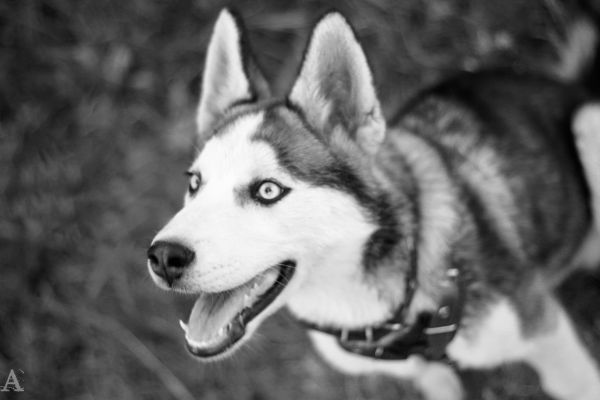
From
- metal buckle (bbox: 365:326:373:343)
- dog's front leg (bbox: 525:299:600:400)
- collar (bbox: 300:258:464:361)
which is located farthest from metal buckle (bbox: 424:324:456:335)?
dog's front leg (bbox: 525:299:600:400)

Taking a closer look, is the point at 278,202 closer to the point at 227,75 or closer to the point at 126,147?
the point at 227,75

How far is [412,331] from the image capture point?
202cm

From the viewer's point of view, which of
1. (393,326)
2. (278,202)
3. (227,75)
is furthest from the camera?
(227,75)

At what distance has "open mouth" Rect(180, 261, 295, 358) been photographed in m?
1.80

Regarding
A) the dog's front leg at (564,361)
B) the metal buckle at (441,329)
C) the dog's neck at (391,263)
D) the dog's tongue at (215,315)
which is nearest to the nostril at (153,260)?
the dog's tongue at (215,315)

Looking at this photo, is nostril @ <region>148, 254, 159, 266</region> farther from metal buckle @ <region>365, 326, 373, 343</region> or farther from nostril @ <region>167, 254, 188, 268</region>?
metal buckle @ <region>365, 326, 373, 343</region>

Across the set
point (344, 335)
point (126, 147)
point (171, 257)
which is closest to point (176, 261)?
point (171, 257)

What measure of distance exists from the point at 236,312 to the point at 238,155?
1.82 feet

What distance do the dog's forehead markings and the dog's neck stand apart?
39cm

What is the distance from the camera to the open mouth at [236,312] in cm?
180

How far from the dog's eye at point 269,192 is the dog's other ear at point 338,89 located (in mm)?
301

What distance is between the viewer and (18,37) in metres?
3.83

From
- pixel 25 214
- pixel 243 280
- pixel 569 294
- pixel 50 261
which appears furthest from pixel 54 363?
pixel 569 294

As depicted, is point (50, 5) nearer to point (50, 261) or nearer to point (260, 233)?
point (50, 261)
